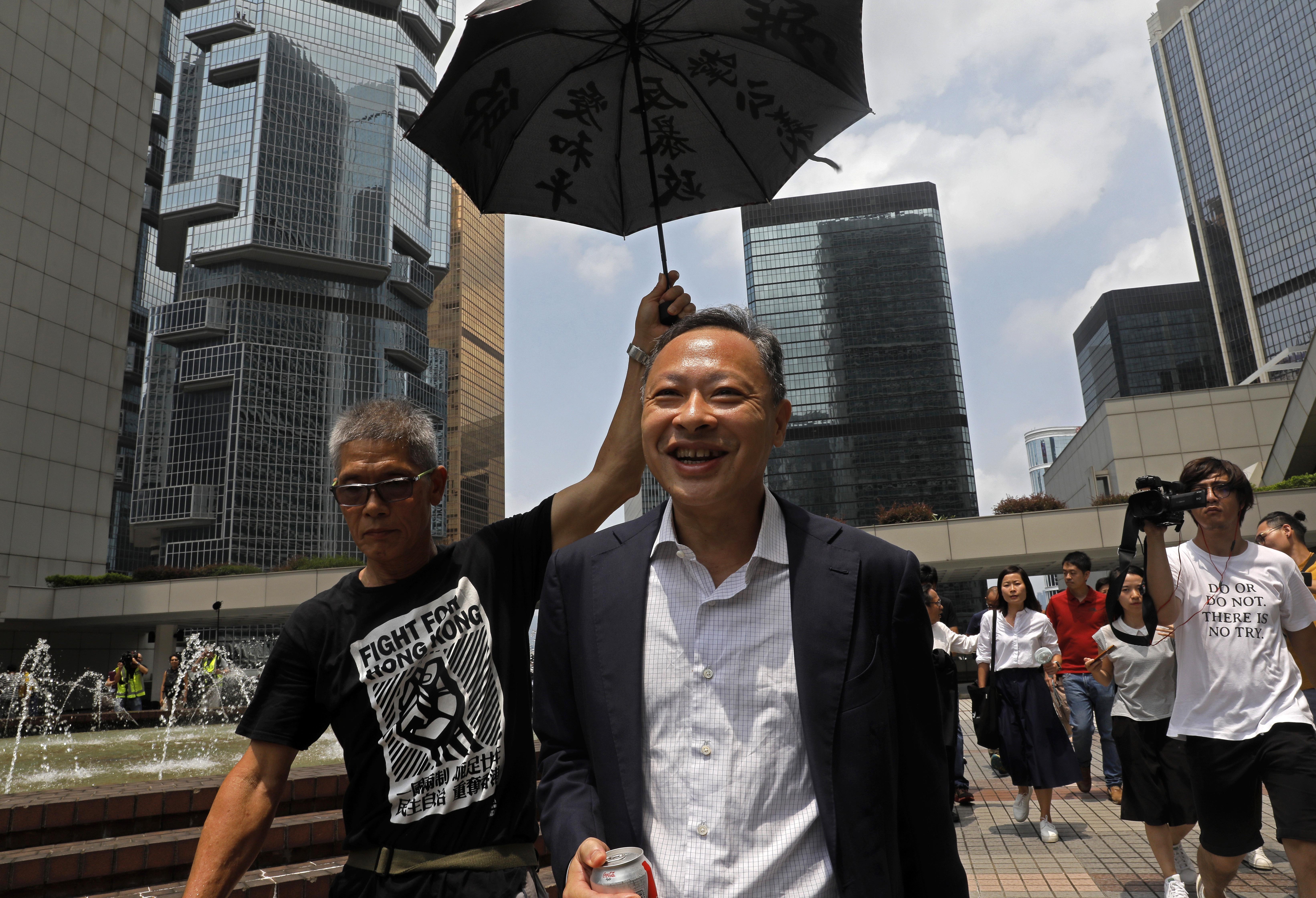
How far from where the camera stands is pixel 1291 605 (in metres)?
4.04

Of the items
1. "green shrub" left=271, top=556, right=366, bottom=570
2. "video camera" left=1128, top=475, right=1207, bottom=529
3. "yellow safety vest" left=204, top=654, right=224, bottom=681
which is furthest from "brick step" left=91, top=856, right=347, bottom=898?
"green shrub" left=271, top=556, right=366, bottom=570

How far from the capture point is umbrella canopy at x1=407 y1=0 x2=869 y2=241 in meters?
3.02

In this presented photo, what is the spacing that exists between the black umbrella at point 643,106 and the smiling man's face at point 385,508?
117cm

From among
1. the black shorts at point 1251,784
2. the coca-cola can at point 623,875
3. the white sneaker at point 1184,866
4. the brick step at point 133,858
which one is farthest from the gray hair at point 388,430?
the white sneaker at point 1184,866

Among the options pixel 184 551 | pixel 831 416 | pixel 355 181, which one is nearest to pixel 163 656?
pixel 184 551

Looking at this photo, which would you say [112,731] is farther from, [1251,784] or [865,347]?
[865,347]

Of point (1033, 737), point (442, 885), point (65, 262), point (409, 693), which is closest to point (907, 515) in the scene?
point (1033, 737)

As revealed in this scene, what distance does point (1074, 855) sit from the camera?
6074 mm

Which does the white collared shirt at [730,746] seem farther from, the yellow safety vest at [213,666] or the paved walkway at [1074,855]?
the yellow safety vest at [213,666]

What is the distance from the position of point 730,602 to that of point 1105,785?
8.79 meters

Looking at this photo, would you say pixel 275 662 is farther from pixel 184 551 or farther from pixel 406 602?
pixel 184 551

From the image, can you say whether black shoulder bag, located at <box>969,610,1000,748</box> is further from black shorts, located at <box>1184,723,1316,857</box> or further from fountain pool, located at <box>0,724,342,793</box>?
fountain pool, located at <box>0,724,342,793</box>

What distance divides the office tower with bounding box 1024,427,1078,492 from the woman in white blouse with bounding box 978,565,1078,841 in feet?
641

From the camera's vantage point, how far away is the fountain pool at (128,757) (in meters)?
7.19
